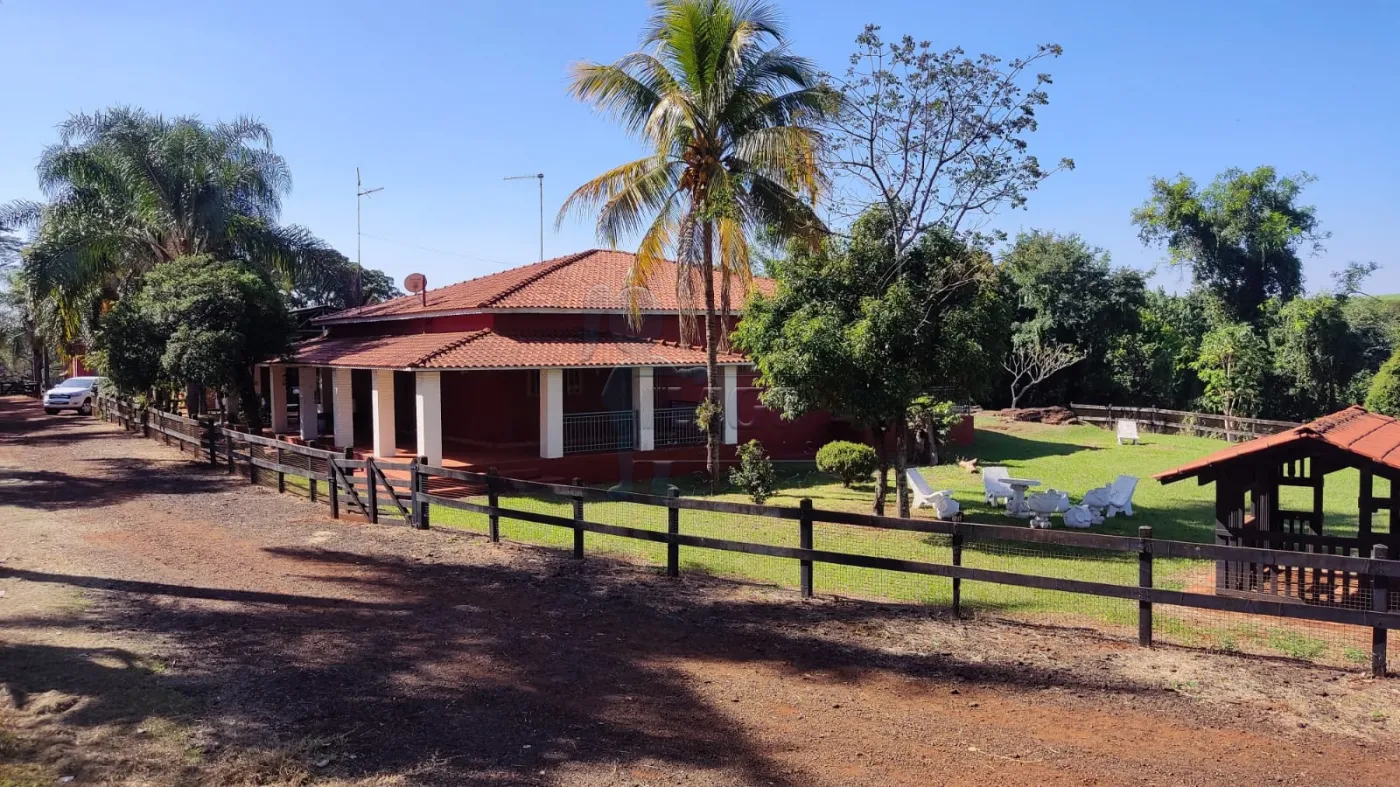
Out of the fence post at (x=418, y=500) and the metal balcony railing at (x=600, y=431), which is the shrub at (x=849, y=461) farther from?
the fence post at (x=418, y=500)

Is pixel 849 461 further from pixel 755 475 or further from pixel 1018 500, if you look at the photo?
pixel 1018 500

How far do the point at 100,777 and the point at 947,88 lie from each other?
12.9 m

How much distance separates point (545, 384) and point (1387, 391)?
81.1 ft

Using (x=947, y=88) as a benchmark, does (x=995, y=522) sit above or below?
below

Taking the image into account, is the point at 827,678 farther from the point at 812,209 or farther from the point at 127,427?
the point at 127,427

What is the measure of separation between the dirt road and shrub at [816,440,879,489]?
10.2 m

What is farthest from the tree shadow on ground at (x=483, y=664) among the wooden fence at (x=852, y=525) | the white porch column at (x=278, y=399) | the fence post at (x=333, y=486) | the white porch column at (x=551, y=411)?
the white porch column at (x=278, y=399)

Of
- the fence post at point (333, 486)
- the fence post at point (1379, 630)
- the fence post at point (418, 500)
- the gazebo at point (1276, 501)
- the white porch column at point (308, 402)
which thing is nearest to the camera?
the fence post at point (1379, 630)

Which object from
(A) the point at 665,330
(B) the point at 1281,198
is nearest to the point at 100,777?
(A) the point at 665,330

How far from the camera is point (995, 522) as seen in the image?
48.6 ft

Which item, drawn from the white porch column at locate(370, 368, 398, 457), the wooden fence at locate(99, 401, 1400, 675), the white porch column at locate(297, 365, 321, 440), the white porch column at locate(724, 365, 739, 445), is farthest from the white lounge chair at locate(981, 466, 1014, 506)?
the white porch column at locate(297, 365, 321, 440)

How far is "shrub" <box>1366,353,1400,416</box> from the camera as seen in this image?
27.0m

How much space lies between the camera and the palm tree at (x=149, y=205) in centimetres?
2477

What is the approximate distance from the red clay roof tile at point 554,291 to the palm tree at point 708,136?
2455 mm
